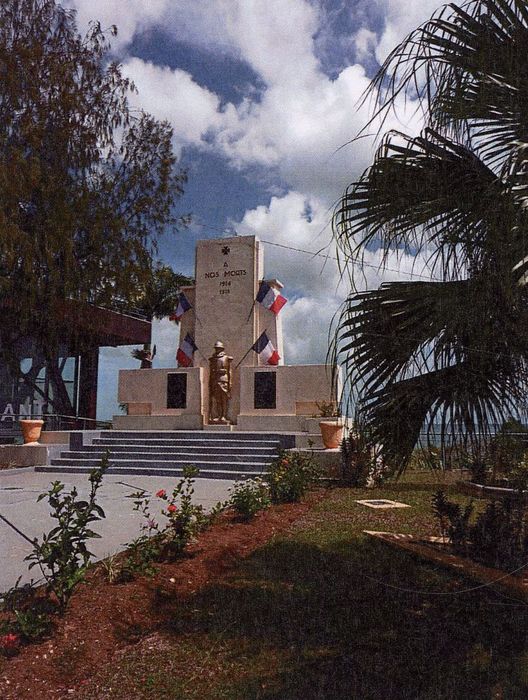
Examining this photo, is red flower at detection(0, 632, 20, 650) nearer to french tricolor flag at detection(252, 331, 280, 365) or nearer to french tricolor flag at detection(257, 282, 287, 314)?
french tricolor flag at detection(252, 331, 280, 365)

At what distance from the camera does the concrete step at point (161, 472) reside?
12.5m

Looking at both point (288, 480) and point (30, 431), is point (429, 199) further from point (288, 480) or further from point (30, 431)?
point (30, 431)

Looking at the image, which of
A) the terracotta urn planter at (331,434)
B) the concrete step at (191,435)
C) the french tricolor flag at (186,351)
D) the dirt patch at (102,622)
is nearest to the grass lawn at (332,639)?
the dirt patch at (102,622)

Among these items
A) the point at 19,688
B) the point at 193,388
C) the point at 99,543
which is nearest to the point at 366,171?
the point at 19,688

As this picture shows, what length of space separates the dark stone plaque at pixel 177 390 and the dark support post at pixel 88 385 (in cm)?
888

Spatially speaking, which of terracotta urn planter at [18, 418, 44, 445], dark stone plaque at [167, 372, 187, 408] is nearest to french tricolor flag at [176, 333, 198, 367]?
dark stone plaque at [167, 372, 187, 408]

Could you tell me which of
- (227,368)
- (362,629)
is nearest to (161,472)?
(227,368)

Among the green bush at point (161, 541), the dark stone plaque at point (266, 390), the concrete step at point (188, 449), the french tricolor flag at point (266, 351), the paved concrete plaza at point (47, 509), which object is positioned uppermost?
the french tricolor flag at point (266, 351)

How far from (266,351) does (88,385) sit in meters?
11.1

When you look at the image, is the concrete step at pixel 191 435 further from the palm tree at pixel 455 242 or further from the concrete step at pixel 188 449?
the palm tree at pixel 455 242

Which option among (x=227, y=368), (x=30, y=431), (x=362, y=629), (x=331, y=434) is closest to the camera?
(x=362, y=629)

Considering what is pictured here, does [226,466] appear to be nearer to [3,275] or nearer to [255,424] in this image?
[255,424]

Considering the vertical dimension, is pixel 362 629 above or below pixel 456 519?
below

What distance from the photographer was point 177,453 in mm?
14391
